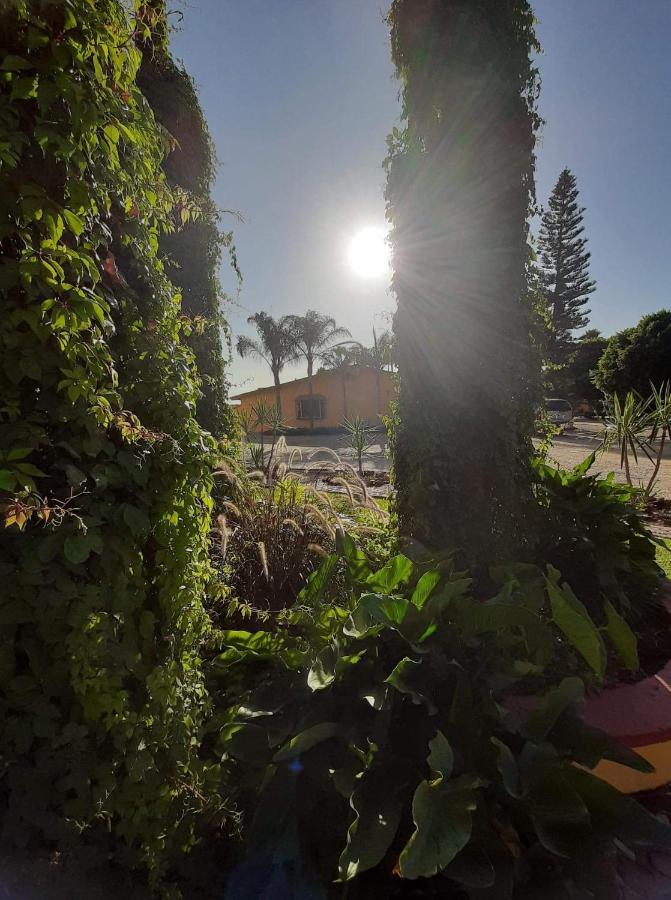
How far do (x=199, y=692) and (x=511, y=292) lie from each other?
309cm

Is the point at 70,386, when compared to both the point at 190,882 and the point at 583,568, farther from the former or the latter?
the point at 583,568

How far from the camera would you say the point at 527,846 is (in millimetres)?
1381

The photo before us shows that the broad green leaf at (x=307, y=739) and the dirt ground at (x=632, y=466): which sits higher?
the broad green leaf at (x=307, y=739)

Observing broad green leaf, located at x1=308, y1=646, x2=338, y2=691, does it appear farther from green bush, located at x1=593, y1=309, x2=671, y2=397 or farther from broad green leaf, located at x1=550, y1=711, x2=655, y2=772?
green bush, located at x1=593, y1=309, x2=671, y2=397

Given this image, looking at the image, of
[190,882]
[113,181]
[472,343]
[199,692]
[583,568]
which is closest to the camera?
[113,181]

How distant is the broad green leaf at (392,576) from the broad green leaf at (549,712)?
69 centimetres

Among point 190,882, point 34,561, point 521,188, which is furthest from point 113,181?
point 521,188

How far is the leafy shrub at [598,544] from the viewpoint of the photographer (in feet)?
9.37

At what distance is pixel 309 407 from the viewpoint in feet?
127

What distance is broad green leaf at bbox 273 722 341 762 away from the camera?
1391 mm

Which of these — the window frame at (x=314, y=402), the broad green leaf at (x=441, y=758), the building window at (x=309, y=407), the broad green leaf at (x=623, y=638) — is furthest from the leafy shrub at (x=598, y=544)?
the window frame at (x=314, y=402)

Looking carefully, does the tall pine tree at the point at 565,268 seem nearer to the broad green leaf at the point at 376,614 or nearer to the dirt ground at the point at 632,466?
the dirt ground at the point at 632,466

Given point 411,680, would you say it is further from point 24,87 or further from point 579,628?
point 24,87

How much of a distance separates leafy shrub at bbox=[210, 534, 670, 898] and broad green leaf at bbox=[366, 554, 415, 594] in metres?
0.20
